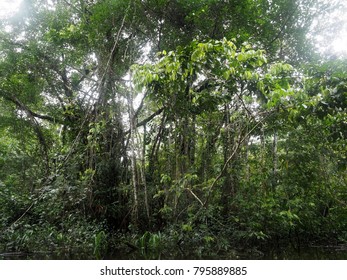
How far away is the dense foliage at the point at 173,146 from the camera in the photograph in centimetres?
431

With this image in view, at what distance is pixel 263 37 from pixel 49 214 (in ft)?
17.0

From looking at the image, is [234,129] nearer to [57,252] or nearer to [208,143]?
[208,143]

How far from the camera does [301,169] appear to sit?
17.2 ft

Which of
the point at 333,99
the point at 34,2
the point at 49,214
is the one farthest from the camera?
the point at 34,2

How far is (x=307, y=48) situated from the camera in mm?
6156

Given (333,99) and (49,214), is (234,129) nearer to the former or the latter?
(333,99)

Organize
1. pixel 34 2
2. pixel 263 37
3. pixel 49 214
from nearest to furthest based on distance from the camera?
1. pixel 49 214
2. pixel 263 37
3. pixel 34 2

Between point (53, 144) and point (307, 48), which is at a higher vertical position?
point (307, 48)

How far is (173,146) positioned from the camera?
5.62m

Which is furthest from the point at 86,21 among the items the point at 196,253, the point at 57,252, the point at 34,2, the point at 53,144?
the point at 196,253

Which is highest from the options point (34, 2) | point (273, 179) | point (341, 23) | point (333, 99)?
point (34, 2)

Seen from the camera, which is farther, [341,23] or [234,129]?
[341,23]

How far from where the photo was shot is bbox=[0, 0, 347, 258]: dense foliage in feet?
14.1

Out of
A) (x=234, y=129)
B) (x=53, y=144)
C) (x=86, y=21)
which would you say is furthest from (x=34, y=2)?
(x=234, y=129)
